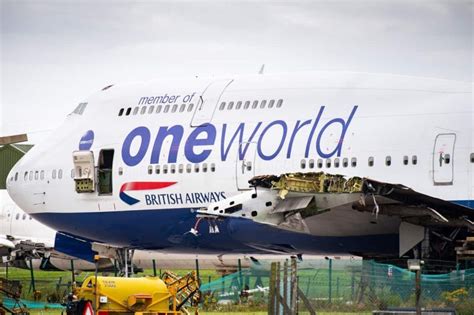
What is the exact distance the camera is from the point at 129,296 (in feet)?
89.2

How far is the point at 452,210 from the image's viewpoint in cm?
2822

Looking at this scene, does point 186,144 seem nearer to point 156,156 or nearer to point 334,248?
point 156,156

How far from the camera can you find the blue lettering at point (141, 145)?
35.2 metres

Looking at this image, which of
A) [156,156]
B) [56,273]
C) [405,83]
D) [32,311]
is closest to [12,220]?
[56,273]

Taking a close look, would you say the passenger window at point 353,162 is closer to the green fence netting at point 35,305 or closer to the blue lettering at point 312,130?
the blue lettering at point 312,130

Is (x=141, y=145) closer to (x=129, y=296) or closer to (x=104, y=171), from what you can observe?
(x=104, y=171)

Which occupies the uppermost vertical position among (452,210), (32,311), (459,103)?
(459,103)

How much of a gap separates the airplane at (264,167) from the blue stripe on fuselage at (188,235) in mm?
42

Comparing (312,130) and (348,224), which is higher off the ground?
(312,130)

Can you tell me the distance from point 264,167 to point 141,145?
4300mm

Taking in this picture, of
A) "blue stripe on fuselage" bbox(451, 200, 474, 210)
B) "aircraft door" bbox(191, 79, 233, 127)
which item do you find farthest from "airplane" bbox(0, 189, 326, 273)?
"blue stripe on fuselage" bbox(451, 200, 474, 210)

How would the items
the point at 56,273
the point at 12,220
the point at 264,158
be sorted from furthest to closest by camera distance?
1. the point at 56,273
2. the point at 12,220
3. the point at 264,158

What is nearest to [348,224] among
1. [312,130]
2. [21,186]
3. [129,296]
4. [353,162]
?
[353,162]

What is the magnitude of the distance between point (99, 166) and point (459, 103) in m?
10.6
